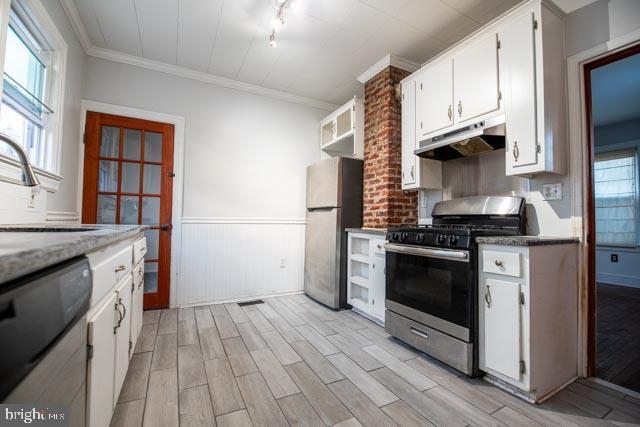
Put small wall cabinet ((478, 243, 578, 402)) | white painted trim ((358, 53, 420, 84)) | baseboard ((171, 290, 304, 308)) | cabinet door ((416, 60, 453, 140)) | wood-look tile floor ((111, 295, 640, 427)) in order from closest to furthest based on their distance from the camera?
1. wood-look tile floor ((111, 295, 640, 427))
2. small wall cabinet ((478, 243, 578, 402))
3. cabinet door ((416, 60, 453, 140))
4. white painted trim ((358, 53, 420, 84))
5. baseboard ((171, 290, 304, 308))

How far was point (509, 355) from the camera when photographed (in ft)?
5.12

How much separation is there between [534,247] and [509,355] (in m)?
0.62

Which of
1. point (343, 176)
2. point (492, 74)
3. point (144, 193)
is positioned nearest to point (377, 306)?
point (343, 176)

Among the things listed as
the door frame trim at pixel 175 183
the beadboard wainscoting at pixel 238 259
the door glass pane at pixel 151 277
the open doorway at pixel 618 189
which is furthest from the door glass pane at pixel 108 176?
the open doorway at pixel 618 189

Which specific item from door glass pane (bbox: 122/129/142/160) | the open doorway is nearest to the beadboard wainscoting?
door glass pane (bbox: 122/129/142/160)

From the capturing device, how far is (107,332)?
1.07 metres

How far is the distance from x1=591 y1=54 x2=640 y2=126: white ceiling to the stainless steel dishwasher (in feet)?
13.0

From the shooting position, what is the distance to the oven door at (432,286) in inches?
68.2

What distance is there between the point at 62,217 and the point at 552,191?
375cm

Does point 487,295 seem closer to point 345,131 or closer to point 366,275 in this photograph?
point 366,275

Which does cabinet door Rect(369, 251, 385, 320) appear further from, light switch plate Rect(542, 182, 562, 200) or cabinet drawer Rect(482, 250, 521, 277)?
light switch plate Rect(542, 182, 562, 200)

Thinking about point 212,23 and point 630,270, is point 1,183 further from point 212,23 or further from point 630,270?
point 630,270

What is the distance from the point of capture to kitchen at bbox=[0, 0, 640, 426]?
1390 mm

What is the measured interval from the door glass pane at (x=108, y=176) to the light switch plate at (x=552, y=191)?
12.3 feet
